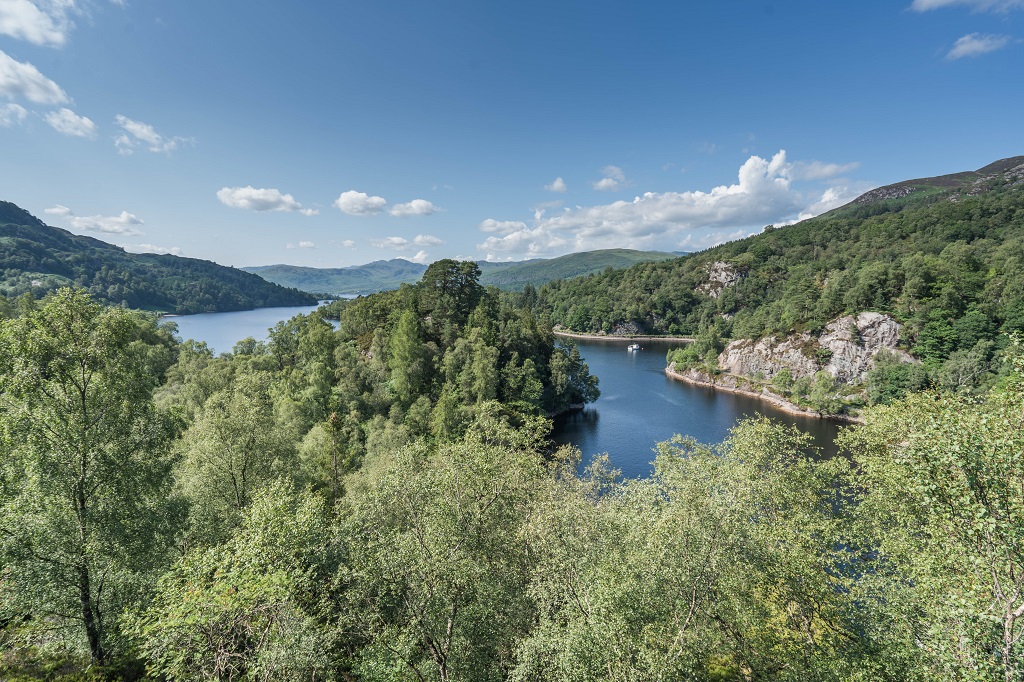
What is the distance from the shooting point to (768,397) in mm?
91000

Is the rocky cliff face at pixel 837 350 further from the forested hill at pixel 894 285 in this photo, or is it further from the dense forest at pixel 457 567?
the dense forest at pixel 457 567

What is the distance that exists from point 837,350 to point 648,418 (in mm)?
47273

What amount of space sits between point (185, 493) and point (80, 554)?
9.53m

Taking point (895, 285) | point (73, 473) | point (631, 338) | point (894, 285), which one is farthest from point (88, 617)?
point (631, 338)

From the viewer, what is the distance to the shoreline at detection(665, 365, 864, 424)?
77.7 meters

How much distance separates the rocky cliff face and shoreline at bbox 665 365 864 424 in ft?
23.5

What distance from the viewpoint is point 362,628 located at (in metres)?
16.5

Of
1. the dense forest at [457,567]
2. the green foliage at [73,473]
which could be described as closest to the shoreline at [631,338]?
the dense forest at [457,567]

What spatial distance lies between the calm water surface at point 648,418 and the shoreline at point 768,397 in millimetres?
1655

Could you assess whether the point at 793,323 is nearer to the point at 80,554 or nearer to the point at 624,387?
the point at 624,387

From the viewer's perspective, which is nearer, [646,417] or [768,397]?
[646,417]

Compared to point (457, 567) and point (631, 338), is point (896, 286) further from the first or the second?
point (457, 567)

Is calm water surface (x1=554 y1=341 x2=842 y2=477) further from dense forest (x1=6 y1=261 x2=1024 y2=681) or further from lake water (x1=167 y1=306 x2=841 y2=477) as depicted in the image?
dense forest (x1=6 y1=261 x2=1024 y2=681)

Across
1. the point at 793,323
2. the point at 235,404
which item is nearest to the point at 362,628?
the point at 235,404
